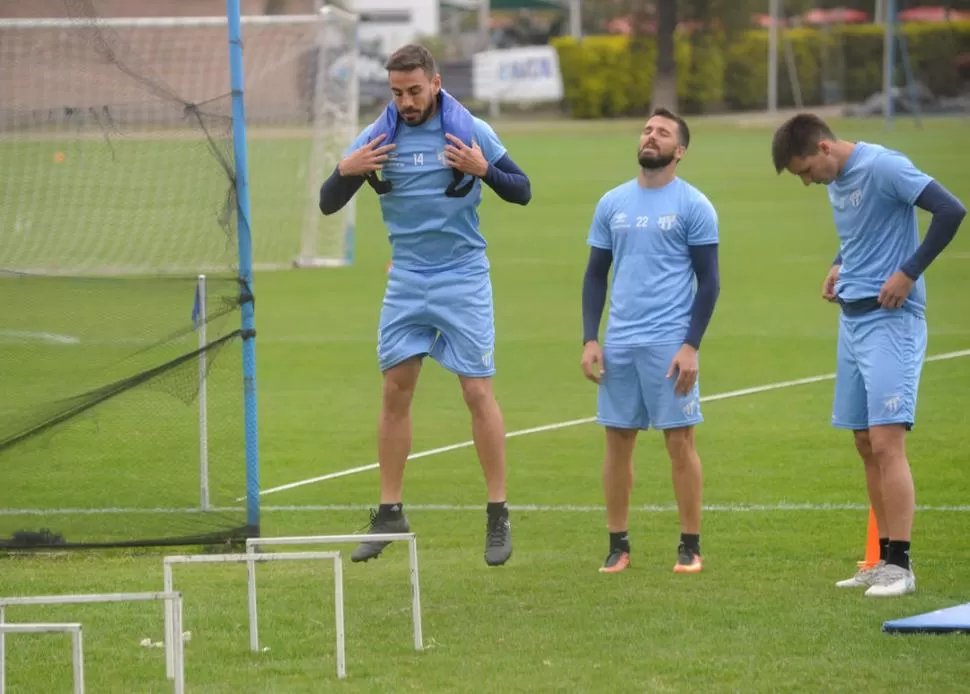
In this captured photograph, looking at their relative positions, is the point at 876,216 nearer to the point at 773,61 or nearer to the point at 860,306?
the point at 860,306

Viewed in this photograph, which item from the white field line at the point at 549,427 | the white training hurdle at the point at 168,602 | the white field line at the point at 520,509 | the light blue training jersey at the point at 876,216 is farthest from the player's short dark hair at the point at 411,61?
the white training hurdle at the point at 168,602

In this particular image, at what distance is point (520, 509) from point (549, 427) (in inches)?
110

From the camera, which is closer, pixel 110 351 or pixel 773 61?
pixel 110 351

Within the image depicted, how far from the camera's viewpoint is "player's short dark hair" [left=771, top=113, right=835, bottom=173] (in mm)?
7973

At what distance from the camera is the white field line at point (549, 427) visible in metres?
11.3

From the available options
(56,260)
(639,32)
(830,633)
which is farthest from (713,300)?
(639,32)

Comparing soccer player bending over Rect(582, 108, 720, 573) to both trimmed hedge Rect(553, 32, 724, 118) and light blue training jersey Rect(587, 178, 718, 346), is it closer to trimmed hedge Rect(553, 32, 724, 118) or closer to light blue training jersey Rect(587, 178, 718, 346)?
light blue training jersey Rect(587, 178, 718, 346)

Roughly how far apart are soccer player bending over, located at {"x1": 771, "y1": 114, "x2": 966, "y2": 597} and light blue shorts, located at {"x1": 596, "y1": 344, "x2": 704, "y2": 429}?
82cm

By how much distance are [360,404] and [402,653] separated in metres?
7.12

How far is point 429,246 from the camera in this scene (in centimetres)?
830

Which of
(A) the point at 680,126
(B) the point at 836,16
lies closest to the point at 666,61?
(B) the point at 836,16

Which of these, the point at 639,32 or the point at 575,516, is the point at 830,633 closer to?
the point at 575,516

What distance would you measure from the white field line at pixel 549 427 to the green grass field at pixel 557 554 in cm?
11

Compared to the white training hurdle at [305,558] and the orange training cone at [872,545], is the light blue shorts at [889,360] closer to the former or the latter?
the orange training cone at [872,545]
